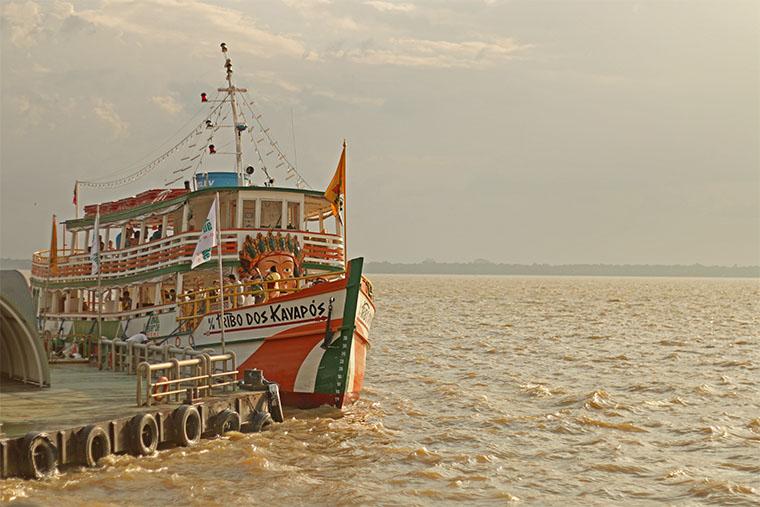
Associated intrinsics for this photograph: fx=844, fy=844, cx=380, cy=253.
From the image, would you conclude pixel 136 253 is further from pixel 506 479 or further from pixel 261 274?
pixel 506 479

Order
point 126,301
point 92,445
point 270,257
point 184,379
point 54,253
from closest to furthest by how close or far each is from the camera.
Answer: point 92,445
point 184,379
point 270,257
point 126,301
point 54,253

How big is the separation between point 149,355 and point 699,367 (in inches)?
797

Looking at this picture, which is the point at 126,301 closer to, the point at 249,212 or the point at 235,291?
the point at 249,212

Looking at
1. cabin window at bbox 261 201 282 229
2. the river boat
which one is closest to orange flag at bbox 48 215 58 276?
the river boat

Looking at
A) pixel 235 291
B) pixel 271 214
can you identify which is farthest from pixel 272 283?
pixel 271 214

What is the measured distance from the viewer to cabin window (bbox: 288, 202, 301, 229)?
2444 cm

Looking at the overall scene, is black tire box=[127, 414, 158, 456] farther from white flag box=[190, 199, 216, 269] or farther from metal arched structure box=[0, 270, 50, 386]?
white flag box=[190, 199, 216, 269]

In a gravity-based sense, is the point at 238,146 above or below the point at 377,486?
above

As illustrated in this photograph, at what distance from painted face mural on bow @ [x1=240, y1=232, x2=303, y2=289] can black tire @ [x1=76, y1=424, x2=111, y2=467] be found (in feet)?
28.1

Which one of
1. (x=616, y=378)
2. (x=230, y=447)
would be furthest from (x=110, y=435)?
(x=616, y=378)

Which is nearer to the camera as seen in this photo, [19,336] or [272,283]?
[19,336]

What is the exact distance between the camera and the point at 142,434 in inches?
594

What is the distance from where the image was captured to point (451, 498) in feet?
46.0

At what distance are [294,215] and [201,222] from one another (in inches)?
110
